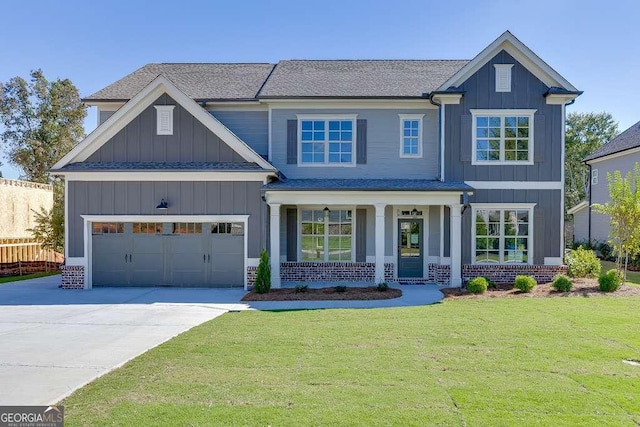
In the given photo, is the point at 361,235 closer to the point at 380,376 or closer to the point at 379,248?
the point at 379,248

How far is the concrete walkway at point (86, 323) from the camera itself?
19.5ft

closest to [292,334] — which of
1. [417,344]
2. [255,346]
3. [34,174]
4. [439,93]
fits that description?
[255,346]

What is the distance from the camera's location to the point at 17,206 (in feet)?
78.4

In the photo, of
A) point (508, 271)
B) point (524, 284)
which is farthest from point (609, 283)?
point (508, 271)

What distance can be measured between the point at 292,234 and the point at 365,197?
3315mm

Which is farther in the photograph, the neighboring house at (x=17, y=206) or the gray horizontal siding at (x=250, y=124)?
the neighboring house at (x=17, y=206)

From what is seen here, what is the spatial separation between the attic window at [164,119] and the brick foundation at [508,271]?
1094cm

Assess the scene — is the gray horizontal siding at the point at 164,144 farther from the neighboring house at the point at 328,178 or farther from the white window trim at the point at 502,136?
the white window trim at the point at 502,136

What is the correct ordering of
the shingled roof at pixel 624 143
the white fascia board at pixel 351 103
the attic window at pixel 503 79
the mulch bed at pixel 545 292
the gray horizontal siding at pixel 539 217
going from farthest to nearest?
1. the shingled roof at pixel 624 143
2. the white fascia board at pixel 351 103
3. the attic window at pixel 503 79
4. the gray horizontal siding at pixel 539 217
5. the mulch bed at pixel 545 292

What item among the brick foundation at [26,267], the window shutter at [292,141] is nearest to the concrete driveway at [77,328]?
the brick foundation at [26,267]

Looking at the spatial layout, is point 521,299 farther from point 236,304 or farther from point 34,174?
point 34,174

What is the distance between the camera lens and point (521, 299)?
1198 centimetres

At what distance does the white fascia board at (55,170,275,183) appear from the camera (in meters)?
13.6

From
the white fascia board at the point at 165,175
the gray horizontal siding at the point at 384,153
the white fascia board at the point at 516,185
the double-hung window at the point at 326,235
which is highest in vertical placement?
the gray horizontal siding at the point at 384,153
